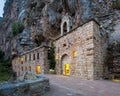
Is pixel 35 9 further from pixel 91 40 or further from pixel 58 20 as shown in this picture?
pixel 91 40

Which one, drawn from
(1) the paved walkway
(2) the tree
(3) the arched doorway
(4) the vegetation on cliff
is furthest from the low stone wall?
(4) the vegetation on cliff

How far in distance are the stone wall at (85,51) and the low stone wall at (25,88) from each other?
6101 millimetres

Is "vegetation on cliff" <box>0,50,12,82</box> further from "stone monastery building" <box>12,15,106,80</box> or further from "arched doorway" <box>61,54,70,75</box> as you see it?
"arched doorway" <box>61,54,70,75</box>

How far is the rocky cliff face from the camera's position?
1792cm

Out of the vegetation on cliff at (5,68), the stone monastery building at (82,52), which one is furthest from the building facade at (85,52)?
the vegetation on cliff at (5,68)

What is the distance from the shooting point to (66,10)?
919 inches

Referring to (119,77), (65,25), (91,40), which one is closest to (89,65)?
(91,40)

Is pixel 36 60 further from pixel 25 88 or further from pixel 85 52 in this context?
pixel 25 88

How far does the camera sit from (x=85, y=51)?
12227mm

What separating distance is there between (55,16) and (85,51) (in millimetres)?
14856

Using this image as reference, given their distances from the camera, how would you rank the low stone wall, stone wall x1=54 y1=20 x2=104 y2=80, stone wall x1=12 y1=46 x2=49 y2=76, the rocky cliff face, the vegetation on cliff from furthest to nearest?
the vegetation on cliff → stone wall x1=12 y1=46 x2=49 y2=76 → the rocky cliff face → stone wall x1=54 y1=20 x2=104 y2=80 → the low stone wall

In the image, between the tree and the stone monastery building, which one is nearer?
the stone monastery building

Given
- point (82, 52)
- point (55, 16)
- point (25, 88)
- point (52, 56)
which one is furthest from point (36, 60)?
point (25, 88)

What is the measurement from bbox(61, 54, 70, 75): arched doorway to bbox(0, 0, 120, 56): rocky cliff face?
464 cm
